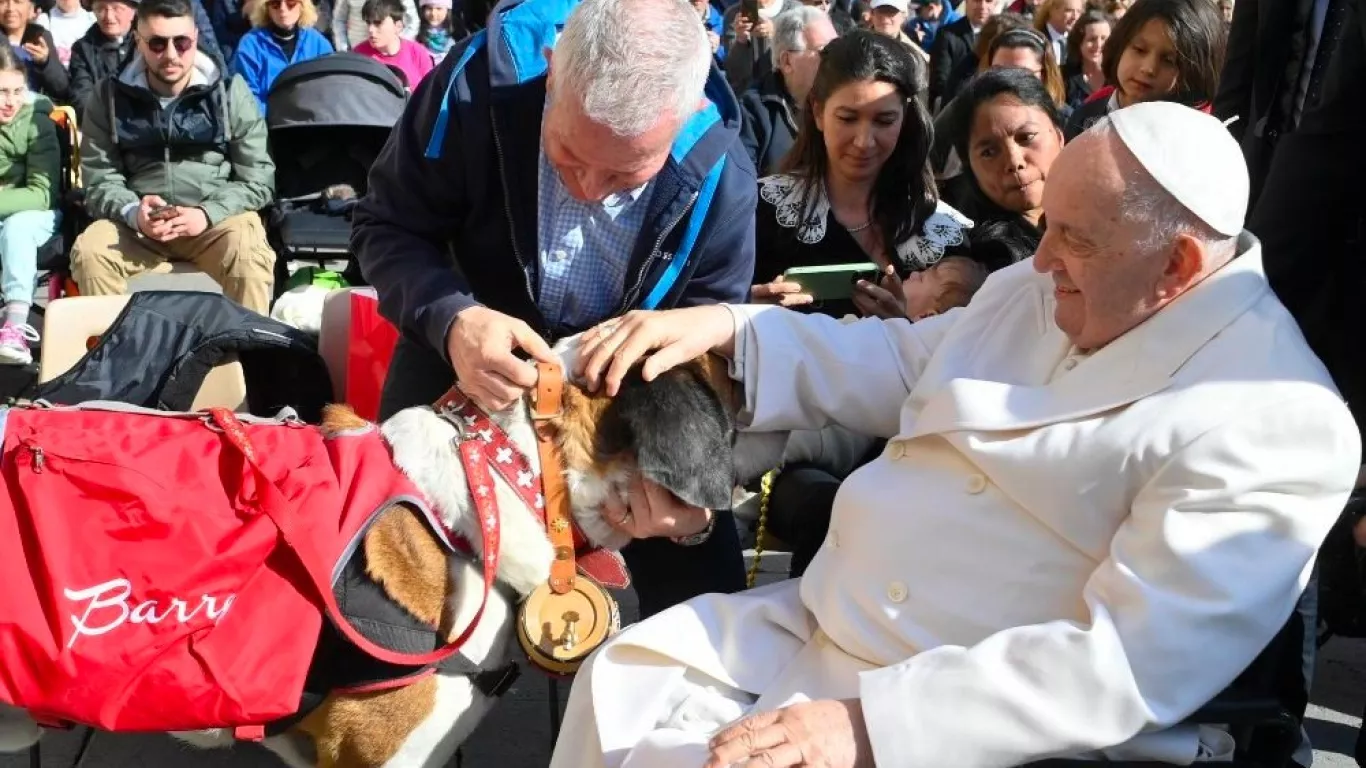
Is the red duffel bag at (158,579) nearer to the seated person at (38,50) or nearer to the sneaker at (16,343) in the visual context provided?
the sneaker at (16,343)

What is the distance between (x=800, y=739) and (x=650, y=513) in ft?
2.05

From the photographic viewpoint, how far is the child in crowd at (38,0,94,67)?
29.3ft

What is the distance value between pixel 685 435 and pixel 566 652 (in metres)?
0.44

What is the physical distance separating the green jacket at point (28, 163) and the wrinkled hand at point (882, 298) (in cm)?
427

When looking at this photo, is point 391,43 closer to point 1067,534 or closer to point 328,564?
point 328,564

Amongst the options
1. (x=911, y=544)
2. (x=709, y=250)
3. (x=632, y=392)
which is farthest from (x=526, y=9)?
(x=911, y=544)

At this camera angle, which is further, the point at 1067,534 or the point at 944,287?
the point at 944,287

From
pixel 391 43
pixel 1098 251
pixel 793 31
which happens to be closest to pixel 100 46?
pixel 391 43

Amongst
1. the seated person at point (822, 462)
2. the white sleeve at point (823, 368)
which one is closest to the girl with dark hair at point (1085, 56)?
the seated person at point (822, 462)

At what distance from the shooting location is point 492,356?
227 cm

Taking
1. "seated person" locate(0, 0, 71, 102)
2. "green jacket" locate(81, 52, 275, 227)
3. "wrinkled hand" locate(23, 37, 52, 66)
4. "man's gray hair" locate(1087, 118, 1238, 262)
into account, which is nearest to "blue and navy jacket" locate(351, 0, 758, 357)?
"man's gray hair" locate(1087, 118, 1238, 262)

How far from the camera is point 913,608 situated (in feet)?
6.63

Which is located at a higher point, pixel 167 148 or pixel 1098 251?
pixel 1098 251

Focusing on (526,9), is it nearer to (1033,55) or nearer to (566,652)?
(566,652)
